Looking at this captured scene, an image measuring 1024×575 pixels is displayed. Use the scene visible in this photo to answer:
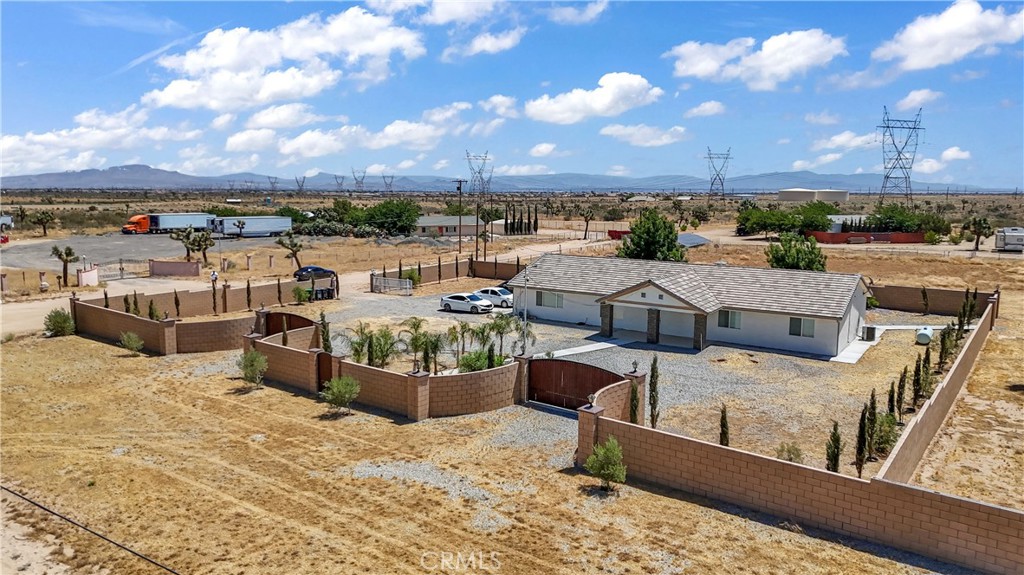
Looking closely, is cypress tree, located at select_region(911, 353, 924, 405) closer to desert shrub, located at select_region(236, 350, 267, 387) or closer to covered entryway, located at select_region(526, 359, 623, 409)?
covered entryway, located at select_region(526, 359, 623, 409)

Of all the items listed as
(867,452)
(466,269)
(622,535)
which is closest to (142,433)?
(622,535)

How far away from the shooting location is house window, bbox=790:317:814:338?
1278 inches

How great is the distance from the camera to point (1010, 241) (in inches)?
2729

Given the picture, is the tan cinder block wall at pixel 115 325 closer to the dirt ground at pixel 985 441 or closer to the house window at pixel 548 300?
the house window at pixel 548 300

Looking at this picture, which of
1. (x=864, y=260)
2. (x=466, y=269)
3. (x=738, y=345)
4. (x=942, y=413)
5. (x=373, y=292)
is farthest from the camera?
(x=864, y=260)

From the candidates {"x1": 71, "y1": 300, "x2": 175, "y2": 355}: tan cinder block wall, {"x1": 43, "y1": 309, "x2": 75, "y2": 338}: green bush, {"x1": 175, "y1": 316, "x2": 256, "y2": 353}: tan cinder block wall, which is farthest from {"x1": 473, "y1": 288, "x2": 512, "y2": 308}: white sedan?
{"x1": 43, "y1": 309, "x2": 75, "y2": 338}: green bush

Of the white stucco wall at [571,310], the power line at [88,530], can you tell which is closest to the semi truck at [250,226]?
the white stucco wall at [571,310]

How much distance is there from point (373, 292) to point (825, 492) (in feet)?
120

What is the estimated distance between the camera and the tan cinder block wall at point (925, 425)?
16953mm

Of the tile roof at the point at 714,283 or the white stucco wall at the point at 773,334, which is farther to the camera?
the tile roof at the point at 714,283

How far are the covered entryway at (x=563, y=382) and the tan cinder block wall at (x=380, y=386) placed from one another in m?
4.15

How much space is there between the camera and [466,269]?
183 ft

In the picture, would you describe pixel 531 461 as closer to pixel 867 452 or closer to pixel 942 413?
pixel 867 452

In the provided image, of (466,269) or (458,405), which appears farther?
(466,269)
